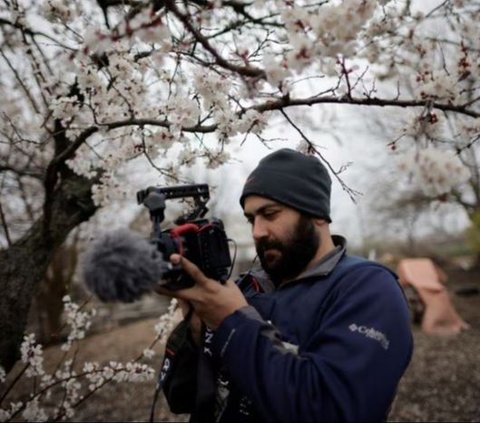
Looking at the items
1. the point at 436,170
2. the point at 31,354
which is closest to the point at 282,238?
the point at 436,170

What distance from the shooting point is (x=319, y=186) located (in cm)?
168

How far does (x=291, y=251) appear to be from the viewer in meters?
1.58

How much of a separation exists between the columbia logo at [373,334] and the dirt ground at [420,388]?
419 cm

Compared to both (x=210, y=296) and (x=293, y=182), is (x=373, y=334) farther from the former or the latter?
(x=293, y=182)

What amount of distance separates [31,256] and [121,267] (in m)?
1.70

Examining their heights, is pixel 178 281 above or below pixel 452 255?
above

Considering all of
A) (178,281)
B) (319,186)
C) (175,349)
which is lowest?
(175,349)

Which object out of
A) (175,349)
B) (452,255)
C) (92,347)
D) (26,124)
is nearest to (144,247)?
(175,349)

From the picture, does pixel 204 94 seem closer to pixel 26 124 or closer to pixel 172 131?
pixel 172 131

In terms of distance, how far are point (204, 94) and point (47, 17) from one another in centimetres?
95

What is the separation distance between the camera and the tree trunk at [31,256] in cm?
238

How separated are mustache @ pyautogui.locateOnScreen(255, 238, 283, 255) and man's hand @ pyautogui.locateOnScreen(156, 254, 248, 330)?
338mm

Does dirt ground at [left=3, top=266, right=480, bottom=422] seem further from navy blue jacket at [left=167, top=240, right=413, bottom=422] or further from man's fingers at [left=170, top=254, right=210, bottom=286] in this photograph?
man's fingers at [left=170, top=254, right=210, bottom=286]

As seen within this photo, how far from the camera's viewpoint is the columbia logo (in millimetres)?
1216
